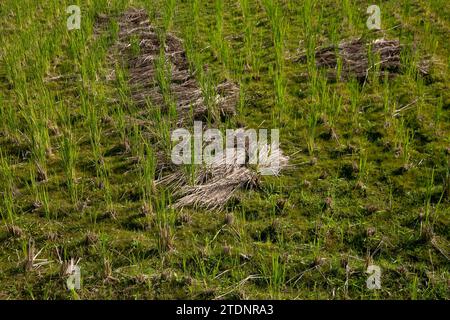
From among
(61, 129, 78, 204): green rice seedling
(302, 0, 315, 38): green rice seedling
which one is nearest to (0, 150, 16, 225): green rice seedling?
(61, 129, 78, 204): green rice seedling

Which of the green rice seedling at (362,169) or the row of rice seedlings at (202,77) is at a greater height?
the row of rice seedlings at (202,77)

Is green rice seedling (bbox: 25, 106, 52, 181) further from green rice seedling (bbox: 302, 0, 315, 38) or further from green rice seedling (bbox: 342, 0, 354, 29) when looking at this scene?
green rice seedling (bbox: 342, 0, 354, 29)

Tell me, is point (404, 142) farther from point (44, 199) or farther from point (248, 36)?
point (44, 199)

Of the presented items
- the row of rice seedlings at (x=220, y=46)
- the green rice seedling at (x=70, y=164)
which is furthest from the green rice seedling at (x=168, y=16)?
the green rice seedling at (x=70, y=164)

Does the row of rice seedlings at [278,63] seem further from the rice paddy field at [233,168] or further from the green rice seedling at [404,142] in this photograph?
the green rice seedling at [404,142]

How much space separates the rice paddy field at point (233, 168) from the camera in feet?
8.36

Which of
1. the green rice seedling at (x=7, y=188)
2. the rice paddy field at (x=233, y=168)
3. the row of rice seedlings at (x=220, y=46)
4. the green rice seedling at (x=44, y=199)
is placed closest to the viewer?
the rice paddy field at (x=233, y=168)

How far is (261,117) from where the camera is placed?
12.5 feet

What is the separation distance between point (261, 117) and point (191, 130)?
0.55m

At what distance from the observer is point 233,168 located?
10.8 ft
